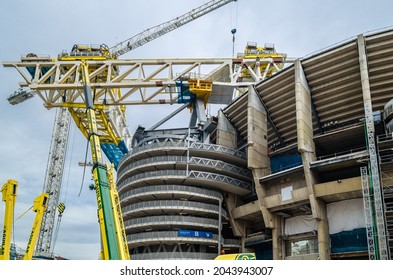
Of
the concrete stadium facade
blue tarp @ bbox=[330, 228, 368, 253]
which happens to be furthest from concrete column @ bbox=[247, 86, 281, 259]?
blue tarp @ bbox=[330, 228, 368, 253]

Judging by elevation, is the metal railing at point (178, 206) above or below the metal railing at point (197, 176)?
below

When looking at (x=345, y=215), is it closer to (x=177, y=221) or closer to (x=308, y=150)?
(x=308, y=150)

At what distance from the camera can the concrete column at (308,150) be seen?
4922cm

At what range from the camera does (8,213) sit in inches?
1415

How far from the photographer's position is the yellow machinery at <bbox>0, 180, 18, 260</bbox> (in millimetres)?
35281

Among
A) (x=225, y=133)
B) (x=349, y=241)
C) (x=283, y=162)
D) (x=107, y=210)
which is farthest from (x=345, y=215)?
(x=107, y=210)

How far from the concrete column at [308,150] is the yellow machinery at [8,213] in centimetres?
3196

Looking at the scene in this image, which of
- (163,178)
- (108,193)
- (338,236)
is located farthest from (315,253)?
(108,193)

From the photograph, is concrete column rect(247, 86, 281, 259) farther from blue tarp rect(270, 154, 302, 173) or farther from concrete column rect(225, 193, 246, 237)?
concrete column rect(225, 193, 246, 237)

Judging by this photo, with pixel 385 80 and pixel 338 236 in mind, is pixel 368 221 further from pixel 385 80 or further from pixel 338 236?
pixel 385 80

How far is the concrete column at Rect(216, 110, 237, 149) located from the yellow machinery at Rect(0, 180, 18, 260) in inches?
1398

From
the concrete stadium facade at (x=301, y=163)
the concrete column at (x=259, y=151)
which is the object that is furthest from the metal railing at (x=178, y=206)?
the concrete column at (x=259, y=151)

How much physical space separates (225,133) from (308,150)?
1946cm

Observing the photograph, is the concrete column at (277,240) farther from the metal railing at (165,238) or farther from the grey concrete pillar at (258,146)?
the metal railing at (165,238)
